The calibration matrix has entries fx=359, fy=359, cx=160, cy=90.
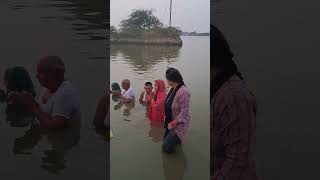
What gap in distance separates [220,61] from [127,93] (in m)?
0.59

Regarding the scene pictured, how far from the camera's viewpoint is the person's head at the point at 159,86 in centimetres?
213

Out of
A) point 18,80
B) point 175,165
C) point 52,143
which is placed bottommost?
point 175,165

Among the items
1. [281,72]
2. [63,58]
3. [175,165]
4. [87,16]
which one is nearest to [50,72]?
[63,58]

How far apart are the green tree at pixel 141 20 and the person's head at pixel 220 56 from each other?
A: 36cm

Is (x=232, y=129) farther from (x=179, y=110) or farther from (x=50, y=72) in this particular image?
(x=50, y=72)

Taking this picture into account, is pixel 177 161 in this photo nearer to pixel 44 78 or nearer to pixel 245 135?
pixel 245 135

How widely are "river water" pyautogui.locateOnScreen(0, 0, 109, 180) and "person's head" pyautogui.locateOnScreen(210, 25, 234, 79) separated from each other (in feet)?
2.09

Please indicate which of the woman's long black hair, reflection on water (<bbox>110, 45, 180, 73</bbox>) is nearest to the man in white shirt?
reflection on water (<bbox>110, 45, 180, 73</bbox>)

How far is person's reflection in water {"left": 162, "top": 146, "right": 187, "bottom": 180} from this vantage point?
2148mm

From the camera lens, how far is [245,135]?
172cm

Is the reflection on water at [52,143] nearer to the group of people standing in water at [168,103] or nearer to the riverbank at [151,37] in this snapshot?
the group of people standing in water at [168,103]

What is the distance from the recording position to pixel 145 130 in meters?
2.15

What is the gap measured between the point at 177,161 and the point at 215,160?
423mm

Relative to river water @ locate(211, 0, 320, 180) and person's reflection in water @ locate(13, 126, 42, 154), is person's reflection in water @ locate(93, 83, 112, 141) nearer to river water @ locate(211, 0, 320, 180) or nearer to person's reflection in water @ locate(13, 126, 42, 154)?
person's reflection in water @ locate(13, 126, 42, 154)
